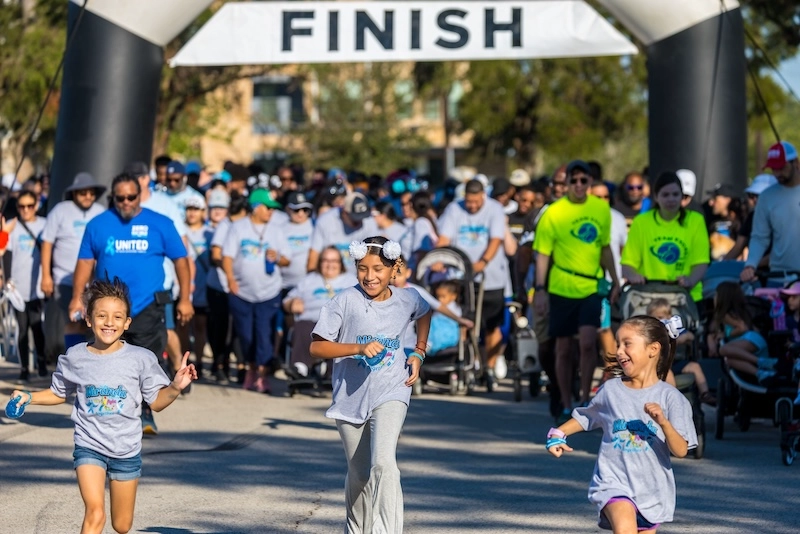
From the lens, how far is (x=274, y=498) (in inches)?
343

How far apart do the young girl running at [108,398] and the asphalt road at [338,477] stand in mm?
1087

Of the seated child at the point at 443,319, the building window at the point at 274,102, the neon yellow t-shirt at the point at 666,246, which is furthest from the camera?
the building window at the point at 274,102

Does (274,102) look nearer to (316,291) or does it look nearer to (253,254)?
(253,254)

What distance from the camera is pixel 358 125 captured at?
179 feet

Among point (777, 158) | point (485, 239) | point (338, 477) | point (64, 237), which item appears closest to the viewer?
point (338, 477)

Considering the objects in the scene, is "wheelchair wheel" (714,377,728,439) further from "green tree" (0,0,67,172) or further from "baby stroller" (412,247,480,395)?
"green tree" (0,0,67,172)

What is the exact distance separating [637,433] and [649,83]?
967 cm

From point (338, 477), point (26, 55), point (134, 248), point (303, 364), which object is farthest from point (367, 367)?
point (26, 55)

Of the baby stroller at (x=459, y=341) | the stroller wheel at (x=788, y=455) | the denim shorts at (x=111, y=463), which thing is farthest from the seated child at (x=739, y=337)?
the denim shorts at (x=111, y=463)

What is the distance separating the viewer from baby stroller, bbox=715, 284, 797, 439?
10516mm

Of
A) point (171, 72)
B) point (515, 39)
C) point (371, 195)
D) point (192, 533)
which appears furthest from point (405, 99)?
point (192, 533)

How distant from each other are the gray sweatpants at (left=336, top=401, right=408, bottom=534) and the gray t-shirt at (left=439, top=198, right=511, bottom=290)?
797 centimetres

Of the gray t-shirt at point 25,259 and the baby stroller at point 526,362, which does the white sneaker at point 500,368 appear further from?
the gray t-shirt at point 25,259

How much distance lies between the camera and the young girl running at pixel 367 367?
697 centimetres
